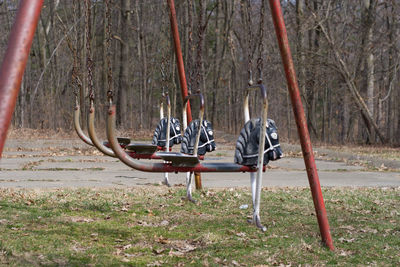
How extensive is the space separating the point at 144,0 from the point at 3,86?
2872cm

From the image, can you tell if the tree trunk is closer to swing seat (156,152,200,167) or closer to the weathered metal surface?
the weathered metal surface

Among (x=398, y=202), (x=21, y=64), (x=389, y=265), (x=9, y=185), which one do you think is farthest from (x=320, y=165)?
(x=21, y=64)

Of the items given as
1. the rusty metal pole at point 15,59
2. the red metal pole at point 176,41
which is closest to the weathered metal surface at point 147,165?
the rusty metal pole at point 15,59

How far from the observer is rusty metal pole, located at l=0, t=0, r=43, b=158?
1.89 m

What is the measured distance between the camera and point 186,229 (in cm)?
509

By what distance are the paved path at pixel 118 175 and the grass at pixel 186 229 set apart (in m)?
1.14

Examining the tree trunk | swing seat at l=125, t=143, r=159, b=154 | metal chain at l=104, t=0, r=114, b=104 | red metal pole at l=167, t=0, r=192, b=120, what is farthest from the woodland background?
metal chain at l=104, t=0, r=114, b=104

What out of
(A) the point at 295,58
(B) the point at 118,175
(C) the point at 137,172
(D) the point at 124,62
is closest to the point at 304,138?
(B) the point at 118,175

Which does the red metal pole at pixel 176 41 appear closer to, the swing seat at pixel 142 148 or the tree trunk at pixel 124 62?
the swing seat at pixel 142 148

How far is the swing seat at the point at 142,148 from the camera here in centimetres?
546

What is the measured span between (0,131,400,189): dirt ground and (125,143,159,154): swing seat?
2.59m

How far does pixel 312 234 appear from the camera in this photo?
4941 mm

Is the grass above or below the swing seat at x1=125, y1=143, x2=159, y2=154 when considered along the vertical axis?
below

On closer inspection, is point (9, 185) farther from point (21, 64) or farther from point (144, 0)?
point (144, 0)
